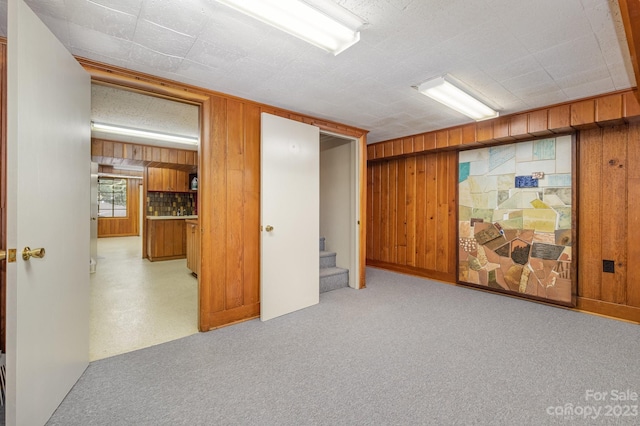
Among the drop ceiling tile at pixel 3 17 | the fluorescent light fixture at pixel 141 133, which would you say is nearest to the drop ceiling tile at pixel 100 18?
the drop ceiling tile at pixel 3 17

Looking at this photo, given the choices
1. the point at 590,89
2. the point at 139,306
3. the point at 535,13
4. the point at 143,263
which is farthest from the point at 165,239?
the point at 590,89

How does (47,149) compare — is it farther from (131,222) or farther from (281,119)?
(131,222)

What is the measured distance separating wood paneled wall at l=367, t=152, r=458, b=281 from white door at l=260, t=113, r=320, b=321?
88.7 inches

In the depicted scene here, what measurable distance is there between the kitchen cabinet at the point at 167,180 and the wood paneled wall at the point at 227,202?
4.92 metres

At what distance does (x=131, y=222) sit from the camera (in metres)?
10.8

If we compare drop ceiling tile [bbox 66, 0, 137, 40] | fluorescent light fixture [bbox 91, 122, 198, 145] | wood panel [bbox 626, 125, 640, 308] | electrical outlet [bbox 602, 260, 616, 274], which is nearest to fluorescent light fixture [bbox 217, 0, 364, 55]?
drop ceiling tile [bbox 66, 0, 137, 40]

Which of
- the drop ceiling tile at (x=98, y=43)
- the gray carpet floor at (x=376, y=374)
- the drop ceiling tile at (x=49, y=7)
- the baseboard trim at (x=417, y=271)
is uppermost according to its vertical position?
the drop ceiling tile at (x=98, y=43)

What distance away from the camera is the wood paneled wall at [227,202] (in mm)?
2795

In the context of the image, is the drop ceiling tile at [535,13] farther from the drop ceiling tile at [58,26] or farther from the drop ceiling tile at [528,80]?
the drop ceiling tile at [58,26]

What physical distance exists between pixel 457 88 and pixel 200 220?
9.31ft

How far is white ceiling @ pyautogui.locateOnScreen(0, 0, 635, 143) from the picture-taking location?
5.48 ft

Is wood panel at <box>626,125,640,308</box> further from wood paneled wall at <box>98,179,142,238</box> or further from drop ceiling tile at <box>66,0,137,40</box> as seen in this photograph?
wood paneled wall at <box>98,179,142,238</box>

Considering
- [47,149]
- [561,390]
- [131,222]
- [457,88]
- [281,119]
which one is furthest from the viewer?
[131,222]

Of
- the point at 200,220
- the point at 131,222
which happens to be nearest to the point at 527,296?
the point at 200,220
